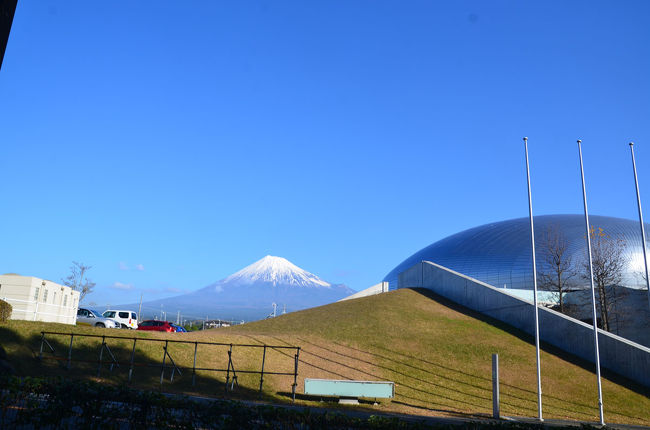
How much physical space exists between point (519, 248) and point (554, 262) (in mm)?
12151

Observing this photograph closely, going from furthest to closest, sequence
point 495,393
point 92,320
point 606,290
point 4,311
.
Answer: point 606,290, point 92,320, point 4,311, point 495,393

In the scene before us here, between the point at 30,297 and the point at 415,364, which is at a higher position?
the point at 30,297

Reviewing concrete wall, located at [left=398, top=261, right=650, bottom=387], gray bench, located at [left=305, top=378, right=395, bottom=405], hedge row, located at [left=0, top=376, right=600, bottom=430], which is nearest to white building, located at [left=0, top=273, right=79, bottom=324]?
gray bench, located at [left=305, top=378, right=395, bottom=405]

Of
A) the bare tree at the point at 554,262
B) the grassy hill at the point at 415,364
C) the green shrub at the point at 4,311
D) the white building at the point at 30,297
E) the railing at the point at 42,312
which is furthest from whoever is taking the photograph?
the bare tree at the point at 554,262

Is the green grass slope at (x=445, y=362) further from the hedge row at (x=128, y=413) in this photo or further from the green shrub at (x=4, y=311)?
the green shrub at (x=4, y=311)

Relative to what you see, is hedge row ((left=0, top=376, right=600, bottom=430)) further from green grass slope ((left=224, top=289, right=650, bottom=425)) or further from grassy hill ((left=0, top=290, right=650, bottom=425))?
green grass slope ((left=224, top=289, right=650, bottom=425))

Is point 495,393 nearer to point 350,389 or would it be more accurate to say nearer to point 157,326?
point 350,389

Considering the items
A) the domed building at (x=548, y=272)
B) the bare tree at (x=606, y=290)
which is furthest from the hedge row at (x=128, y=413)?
the bare tree at (x=606, y=290)

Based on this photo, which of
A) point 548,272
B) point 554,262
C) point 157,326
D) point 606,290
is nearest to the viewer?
point 157,326

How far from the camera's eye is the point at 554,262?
46875 mm

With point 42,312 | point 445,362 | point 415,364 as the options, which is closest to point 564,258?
point 445,362

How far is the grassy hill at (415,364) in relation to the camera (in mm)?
18625

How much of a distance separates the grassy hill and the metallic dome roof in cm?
2477

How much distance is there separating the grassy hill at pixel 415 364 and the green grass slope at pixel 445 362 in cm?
5
